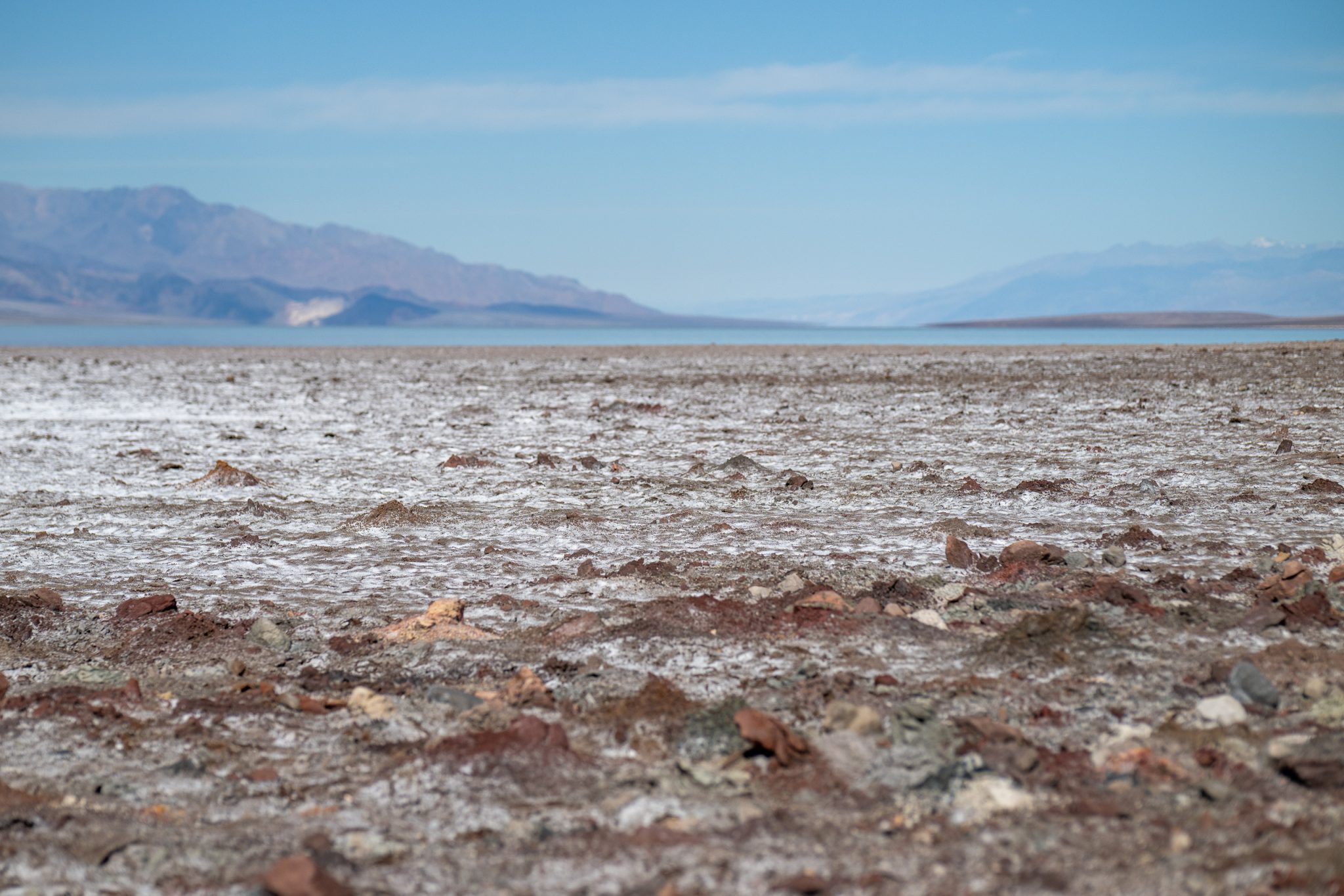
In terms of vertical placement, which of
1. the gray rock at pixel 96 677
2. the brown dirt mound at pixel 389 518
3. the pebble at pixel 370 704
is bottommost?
the gray rock at pixel 96 677

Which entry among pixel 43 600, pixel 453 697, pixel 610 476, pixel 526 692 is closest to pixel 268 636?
pixel 453 697

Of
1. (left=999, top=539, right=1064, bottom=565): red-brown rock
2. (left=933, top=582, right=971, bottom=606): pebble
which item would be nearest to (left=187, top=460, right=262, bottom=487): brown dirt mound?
(left=933, top=582, right=971, bottom=606): pebble

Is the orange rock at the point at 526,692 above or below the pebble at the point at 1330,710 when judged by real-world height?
below

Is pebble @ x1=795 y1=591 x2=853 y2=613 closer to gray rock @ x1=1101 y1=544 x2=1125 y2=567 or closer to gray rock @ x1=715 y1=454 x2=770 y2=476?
gray rock @ x1=1101 y1=544 x2=1125 y2=567

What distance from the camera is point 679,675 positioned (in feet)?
17.8

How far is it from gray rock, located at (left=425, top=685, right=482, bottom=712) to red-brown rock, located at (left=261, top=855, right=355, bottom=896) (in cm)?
167

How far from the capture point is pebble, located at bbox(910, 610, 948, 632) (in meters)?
6.09

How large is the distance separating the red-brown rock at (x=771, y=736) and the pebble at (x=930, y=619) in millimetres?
1931

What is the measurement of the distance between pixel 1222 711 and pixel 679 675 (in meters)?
2.39

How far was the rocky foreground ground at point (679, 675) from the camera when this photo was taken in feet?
11.8

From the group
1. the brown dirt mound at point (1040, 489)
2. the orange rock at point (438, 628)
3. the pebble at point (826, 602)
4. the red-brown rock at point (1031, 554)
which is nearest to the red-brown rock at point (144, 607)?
the orange rock at point (438, 628)

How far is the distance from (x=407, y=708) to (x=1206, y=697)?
3547 millimetres

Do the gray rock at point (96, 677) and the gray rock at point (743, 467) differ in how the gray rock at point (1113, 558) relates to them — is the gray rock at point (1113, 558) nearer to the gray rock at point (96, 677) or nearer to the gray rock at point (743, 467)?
the gray rock at point (743, 467)

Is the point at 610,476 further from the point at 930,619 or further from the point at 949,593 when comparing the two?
the point at 930,619
